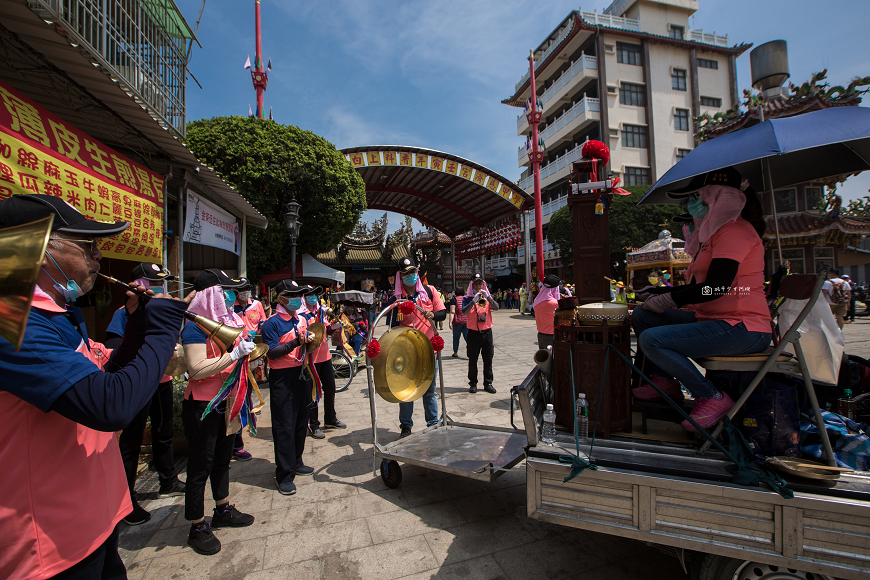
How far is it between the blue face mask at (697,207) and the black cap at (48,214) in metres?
3.06

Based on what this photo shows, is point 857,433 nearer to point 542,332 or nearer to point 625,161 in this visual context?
point 542,332

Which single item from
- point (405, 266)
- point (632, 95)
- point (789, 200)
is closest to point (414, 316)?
point (405, 266)

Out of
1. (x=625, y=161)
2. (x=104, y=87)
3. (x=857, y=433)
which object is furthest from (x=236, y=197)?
(x=625, y=161)

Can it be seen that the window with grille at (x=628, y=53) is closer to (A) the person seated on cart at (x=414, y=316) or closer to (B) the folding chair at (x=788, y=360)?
(A) the person seated on cart at (x=414, y=316)

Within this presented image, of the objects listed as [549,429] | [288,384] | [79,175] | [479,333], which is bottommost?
[549,429]

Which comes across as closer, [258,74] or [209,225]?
[209,225]

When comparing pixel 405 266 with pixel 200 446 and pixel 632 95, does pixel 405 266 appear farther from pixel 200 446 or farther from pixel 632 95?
pixel 632 95

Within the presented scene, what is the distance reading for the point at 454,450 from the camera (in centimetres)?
358

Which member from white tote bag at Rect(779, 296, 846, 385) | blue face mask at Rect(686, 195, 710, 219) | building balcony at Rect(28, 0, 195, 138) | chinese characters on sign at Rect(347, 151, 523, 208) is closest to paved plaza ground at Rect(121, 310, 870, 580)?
white tote bag at Rect(779, 296, 846, 385)

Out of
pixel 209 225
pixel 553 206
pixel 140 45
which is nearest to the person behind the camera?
pixel 140 45

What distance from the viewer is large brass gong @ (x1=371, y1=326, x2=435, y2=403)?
3.77 m

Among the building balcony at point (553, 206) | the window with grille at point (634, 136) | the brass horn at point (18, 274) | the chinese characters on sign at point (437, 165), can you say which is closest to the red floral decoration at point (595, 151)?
the brass horn at point (18, 274)

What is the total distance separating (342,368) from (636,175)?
2840 centimetres

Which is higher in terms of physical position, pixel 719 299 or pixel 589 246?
pixel 589 246
